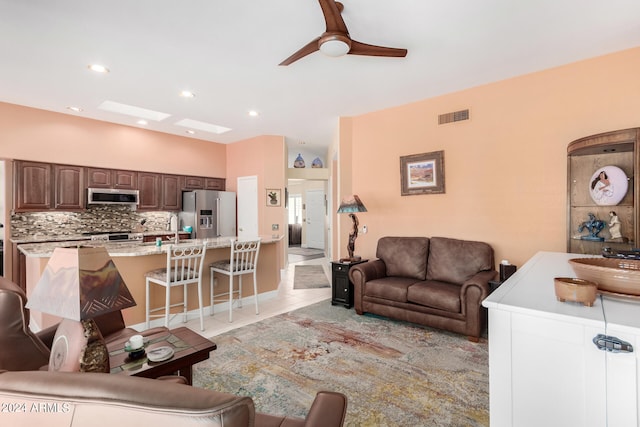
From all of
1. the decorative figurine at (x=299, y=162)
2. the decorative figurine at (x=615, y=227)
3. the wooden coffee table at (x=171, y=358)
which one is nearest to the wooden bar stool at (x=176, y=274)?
the wooden coffee table at (x=171, y=358)

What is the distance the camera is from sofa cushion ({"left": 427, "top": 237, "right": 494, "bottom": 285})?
350cm

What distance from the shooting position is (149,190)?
5.78 meters

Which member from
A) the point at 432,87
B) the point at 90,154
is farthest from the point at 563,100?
the point at 90,154

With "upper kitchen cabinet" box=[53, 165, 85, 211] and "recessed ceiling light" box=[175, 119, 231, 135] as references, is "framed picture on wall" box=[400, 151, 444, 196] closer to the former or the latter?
"recessed ceiling light" box=[175, 119, 231, 135]

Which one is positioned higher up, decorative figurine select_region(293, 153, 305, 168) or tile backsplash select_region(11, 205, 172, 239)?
decorative figurine select_region(293, 153, 305, 168)

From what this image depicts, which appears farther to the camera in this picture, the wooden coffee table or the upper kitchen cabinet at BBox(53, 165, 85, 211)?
the upper kitchen cabinet at BBox(53, 165, 85, 211)

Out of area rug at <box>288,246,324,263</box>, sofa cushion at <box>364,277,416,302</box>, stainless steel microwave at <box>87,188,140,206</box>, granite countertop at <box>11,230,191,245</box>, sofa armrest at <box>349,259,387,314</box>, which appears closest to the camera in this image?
sofa cushion at <box>364,277,416,302</box>

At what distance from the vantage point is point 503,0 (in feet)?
7.27

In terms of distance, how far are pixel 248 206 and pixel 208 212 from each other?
82cm

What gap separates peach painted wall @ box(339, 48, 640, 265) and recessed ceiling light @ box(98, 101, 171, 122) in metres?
3.57

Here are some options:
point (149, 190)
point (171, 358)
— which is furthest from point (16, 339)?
point (149, 190)

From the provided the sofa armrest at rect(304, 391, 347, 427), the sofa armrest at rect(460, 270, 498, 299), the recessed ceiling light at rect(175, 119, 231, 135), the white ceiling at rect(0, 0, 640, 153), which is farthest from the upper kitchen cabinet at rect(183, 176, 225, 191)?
the sofa armrest at rect(304, 391, 347, 427)

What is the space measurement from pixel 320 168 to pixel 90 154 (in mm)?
4677

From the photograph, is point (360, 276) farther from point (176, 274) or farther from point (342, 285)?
point (176, 274)
